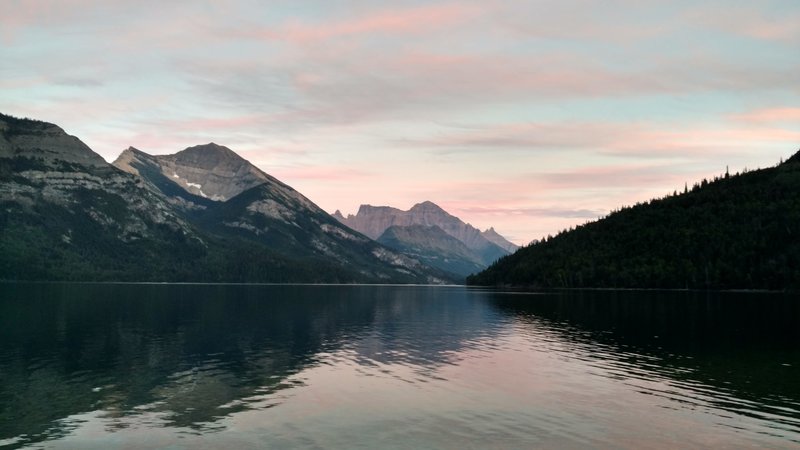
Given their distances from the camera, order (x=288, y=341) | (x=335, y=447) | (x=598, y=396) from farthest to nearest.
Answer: (x=288, y=341), (x=598, y=396), (x=335, y=447)

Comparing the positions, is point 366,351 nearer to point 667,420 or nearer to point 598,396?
point 598,396

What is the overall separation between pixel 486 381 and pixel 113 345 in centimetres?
6024

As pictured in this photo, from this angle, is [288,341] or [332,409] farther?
[288,341]

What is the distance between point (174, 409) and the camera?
53562 millimetres

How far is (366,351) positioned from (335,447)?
51.6 meters

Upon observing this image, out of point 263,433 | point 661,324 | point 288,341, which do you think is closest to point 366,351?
point 288,341

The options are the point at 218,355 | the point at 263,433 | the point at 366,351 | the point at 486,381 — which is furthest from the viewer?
the point at 366,351

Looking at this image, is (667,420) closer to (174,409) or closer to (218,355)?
(174,409)

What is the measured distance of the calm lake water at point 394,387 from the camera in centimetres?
4597

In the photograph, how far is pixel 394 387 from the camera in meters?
65.5

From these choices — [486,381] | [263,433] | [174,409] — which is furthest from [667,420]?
[174,409]

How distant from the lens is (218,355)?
285ft

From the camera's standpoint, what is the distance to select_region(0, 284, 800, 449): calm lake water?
46.0 metres

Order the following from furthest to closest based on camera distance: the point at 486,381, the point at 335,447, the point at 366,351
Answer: the point at 366,351, the point at 486,381, the point at 335,447
